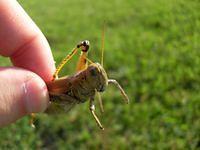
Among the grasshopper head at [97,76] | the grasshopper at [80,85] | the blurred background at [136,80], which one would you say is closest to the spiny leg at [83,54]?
the grasshopper at [80,85]

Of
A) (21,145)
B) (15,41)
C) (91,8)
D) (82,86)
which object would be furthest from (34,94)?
(91,8)

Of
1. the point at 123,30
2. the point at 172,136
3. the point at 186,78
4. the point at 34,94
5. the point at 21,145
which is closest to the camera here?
the point at 34,94

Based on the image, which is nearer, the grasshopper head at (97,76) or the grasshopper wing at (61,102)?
the grasshopper head at (97,76)

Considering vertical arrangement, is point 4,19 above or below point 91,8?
above

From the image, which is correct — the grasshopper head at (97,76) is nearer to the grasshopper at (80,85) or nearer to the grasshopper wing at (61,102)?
the grasshopper at (80,85)

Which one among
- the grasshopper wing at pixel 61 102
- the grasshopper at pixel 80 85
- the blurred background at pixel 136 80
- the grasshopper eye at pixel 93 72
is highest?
the grasshopper eye at pixel 93 72

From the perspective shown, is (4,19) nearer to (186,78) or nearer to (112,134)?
(112,134)
